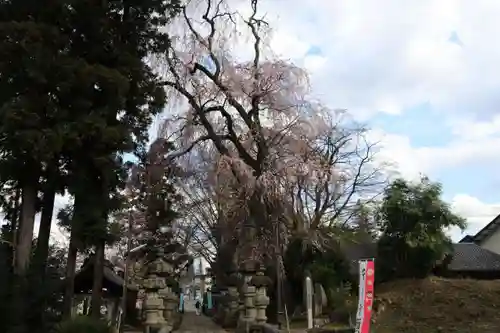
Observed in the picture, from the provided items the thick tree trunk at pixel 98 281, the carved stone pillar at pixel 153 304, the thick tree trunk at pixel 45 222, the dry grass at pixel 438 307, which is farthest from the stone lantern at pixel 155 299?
the dry grass at pixel 438 307

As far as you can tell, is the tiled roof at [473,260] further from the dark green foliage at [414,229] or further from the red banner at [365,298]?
the red banner at [365,298]

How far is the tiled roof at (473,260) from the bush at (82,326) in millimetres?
21135

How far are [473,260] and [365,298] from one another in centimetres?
2406

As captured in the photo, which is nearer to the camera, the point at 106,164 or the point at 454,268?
the point at 106,164

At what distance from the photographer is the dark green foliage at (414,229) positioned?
23766 millimetres

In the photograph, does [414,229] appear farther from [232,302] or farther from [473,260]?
[473,260]

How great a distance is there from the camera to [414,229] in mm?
23875

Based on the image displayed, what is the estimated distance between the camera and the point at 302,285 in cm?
2775

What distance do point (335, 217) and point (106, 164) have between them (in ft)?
56.7

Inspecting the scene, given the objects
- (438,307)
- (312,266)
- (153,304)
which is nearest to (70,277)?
(153,304)

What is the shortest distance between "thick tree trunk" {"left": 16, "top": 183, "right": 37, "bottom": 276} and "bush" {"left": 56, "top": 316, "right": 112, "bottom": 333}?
316cm

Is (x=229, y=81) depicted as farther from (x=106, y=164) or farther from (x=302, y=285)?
(x=302, y=285)

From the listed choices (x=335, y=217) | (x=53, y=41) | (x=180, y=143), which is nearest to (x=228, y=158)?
(x=180, y=143)

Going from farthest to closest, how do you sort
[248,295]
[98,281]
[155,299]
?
[248,295]
[98,281]
[155,299]
